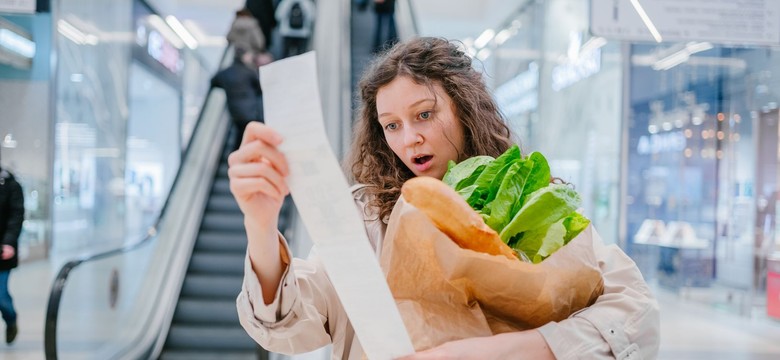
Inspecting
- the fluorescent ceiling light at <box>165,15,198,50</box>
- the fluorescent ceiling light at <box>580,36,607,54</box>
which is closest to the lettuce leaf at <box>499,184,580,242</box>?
the fluorescent ceiling light at <box>580,36,607,54</box>

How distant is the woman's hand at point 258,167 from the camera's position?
0.79 m

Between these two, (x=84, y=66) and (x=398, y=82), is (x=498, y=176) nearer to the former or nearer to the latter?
(x=398, y=82)

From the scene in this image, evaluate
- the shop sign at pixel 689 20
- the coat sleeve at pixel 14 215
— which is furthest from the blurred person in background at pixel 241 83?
the shop sign at pixel 689 20

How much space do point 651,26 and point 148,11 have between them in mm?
10117

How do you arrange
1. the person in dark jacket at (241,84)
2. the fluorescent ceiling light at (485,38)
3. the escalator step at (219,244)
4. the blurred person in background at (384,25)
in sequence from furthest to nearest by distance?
the fluorescent ceiling light at (485,38)
the blurred person in background at (384,25)
the person in dark jacket at (241,84)
the escalator step at (219,244)

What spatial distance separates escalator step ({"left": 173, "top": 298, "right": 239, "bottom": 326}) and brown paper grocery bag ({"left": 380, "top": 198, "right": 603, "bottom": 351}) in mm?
5287

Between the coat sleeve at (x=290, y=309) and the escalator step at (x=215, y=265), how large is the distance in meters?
5.35

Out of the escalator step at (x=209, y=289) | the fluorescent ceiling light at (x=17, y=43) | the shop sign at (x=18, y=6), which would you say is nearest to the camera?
the shop sign at (x=18, y=6)

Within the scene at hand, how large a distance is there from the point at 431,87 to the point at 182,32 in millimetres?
13168

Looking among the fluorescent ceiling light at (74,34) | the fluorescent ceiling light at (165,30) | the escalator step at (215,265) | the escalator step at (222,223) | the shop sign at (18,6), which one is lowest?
the escalator step at (215,265)

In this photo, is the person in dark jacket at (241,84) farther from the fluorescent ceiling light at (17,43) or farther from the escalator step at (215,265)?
the fluorescent ceiling light at (17,43)

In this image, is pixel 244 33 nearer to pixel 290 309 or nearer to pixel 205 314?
pixel 205 314

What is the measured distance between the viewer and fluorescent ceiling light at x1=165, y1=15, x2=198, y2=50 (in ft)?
41.3

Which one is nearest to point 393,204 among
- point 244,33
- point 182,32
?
point 244,33
